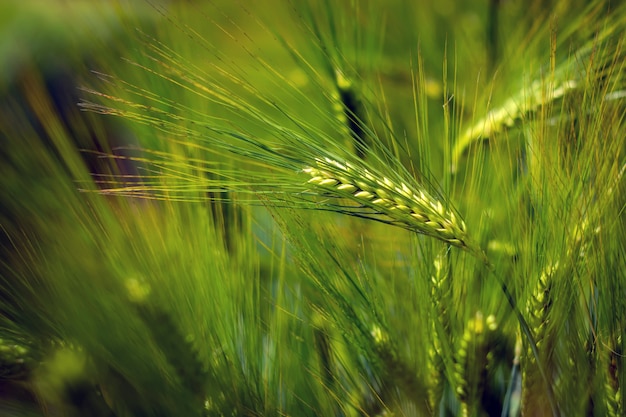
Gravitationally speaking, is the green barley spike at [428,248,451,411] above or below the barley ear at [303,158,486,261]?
below

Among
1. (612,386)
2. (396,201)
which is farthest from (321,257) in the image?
(612,386)

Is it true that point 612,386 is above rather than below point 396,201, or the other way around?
below

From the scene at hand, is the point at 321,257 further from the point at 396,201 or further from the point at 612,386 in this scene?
the point at 612,386

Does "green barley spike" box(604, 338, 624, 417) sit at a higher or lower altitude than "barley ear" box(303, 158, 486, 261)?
lower

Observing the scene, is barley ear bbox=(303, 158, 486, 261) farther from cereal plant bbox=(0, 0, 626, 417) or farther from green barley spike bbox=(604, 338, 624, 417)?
green barley spike bbox=(604, 338, 624, 417)

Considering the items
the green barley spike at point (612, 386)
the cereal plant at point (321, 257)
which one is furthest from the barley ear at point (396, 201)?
the green barley spike at point (612, 386)

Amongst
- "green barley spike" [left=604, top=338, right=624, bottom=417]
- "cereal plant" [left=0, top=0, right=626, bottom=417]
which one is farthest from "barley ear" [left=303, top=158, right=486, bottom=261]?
"green barley spike" [left=604, top=338, right=624, bottom=417]

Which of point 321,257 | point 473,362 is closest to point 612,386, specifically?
point 473,362

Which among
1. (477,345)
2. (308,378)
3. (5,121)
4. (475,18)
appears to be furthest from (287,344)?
(475,18)

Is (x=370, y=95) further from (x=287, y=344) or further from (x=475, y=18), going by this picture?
(x=475, y=18)

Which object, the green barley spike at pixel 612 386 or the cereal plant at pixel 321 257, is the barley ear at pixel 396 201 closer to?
the cereal plant at pixel 321 257

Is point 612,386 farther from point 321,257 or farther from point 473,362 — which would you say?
point 321,257
